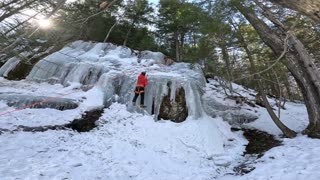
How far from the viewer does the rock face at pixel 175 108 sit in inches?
434

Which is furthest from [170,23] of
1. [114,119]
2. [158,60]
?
[114,119]

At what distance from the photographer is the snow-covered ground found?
21.7 feet

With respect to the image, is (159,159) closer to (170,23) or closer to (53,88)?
(53,88)

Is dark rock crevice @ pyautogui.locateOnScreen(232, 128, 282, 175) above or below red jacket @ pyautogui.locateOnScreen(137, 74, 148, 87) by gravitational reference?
below

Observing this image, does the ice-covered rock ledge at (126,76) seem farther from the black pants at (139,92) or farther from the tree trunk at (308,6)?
the tree trunk at (308,6)

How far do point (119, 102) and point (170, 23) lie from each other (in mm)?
10646

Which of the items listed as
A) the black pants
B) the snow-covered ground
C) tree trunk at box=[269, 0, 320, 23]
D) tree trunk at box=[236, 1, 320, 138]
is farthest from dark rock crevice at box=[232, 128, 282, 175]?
tree trunk at box=[269, 0, 320, 23]

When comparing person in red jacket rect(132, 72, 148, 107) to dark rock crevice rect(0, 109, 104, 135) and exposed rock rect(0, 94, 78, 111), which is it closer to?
dark rock crevice rect(0, 109, 104, 135)

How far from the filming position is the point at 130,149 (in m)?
8.58

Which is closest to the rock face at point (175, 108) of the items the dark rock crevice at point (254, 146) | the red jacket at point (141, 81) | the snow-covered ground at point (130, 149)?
the snow-covered ground at point (130, 149)

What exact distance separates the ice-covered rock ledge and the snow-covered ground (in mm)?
614

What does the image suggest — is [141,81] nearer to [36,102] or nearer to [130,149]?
[130,149]

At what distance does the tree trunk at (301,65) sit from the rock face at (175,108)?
3903 millimetres

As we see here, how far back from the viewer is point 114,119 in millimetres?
10328
